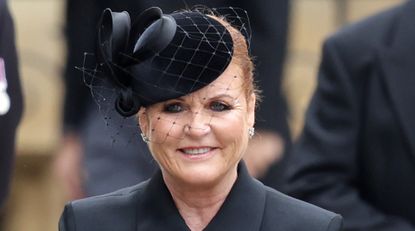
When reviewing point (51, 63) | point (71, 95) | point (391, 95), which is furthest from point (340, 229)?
point (51, 63)

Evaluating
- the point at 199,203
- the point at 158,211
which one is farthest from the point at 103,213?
the point at 199,203

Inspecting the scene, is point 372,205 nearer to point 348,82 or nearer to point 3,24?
point 348,82

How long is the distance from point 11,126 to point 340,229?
1.70 meters

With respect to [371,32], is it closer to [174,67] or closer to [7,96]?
[7,96]

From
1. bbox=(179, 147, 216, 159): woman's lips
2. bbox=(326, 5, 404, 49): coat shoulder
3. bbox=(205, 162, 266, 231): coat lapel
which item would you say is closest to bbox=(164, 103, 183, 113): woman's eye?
Answer: bbox=(179, 147, 216, 159): woman's lips

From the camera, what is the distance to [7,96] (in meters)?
6.00

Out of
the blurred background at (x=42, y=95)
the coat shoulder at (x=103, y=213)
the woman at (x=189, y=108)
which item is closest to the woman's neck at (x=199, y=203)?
the woman at (x=189, y=108)

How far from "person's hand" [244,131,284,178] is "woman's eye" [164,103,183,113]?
198 centimetres

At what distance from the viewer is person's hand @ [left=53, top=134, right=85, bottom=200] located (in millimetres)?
6727

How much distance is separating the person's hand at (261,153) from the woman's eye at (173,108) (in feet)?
6.49

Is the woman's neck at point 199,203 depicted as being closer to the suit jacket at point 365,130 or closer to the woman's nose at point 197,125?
the woman's nose at point 197,125

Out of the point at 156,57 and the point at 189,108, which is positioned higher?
the point at 156,57

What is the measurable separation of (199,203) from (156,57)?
0.43 meters

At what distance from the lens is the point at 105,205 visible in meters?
4.73
